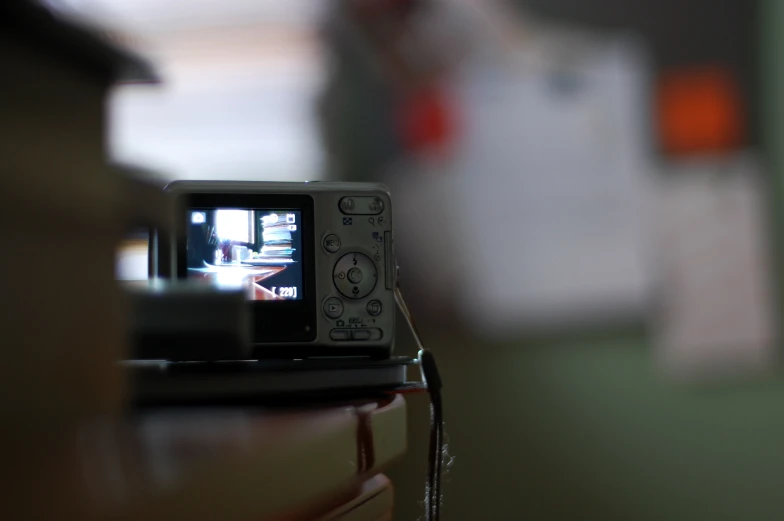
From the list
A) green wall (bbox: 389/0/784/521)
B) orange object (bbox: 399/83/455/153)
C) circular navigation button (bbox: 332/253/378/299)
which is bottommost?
green wall (bbox: 389/0/784/521)

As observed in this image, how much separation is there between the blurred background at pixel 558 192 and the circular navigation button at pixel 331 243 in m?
0.66

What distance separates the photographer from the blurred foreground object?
9.5 inches

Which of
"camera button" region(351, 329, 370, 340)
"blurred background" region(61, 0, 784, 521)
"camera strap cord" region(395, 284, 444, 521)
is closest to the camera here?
"camera strap cord" region(395, 284, 444, 521)

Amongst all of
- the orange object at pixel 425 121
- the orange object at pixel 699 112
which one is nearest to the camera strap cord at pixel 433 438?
the orange object at pixel 425 121

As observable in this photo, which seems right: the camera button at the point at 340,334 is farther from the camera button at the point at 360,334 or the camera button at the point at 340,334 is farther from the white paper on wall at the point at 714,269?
the white paper on wall at the point at 714,269

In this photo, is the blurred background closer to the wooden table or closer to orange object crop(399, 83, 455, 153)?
orange object crop(399, 83, 455, 153)

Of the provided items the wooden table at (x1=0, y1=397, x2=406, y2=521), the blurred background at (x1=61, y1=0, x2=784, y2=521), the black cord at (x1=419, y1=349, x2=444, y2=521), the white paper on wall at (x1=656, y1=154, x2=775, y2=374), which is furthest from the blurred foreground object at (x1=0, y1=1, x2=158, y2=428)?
the white paper on wall at (x1=656, y1=154, x2=775, y2=374)

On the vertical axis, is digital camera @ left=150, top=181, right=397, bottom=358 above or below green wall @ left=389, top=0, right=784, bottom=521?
above

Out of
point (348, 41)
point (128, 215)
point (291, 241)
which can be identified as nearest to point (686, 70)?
point (348, 41)

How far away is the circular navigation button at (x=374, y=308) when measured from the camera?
619 mm

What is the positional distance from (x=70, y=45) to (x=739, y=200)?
1356 mm

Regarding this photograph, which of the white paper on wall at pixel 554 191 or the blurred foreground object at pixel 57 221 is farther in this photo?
the white paper on wall at pixel 554 191

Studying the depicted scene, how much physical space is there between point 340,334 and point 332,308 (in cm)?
2

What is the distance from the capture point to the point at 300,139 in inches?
49.7
